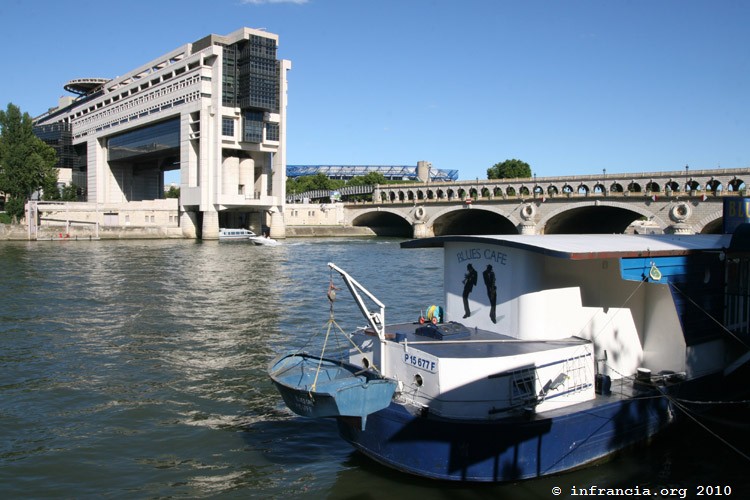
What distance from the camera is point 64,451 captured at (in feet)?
36.3

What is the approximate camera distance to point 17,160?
71.9 meters

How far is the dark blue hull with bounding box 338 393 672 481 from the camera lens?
9367mm

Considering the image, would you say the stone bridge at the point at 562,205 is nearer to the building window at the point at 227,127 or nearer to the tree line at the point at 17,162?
the building window at the point at 227,127

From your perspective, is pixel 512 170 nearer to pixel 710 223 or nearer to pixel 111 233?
pixel 710 223

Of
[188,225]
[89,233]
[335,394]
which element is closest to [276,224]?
[188,225]

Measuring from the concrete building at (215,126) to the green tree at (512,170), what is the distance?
167 ft

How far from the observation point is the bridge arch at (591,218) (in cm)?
7062

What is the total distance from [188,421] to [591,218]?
236ft

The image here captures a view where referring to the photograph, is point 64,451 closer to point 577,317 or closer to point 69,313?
point 577,317

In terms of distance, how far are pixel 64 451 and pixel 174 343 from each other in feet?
27.3

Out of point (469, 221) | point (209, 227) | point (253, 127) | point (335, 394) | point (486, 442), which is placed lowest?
point (486, 442)

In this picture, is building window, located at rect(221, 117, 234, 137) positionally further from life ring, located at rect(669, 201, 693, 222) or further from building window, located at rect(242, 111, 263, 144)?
life ring, located at rect(669, 201, 693, 222)

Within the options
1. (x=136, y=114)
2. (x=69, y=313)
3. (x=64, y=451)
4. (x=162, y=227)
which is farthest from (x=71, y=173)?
(x=64, y=451)

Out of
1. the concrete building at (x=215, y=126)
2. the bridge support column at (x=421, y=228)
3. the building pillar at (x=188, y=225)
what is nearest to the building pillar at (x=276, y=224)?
the concrete building at (x=215, y=126)
